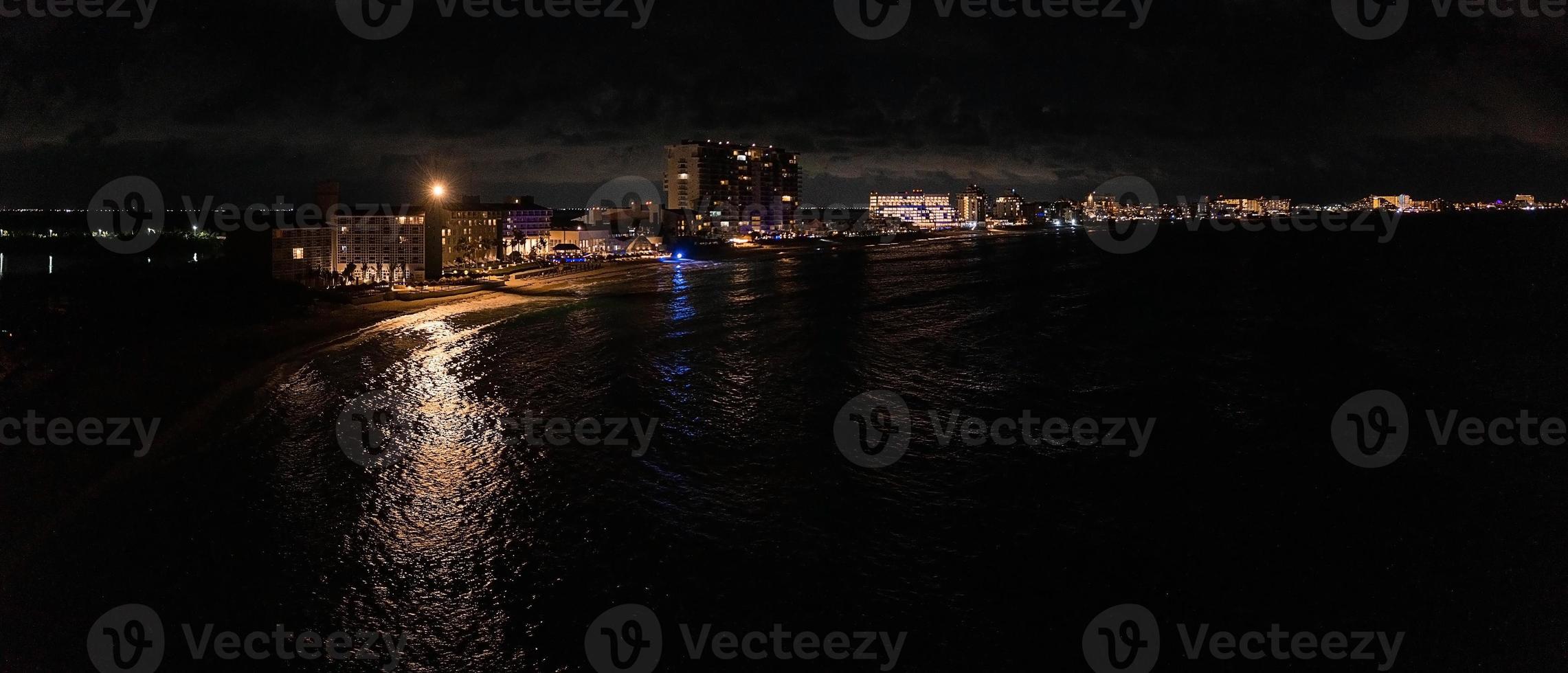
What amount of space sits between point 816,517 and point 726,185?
5364 inches

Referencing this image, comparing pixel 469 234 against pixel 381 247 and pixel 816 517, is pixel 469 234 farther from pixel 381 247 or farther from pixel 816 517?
pixel 816 517

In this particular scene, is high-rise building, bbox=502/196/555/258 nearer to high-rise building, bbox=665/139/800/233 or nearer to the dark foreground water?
the dark foreground water

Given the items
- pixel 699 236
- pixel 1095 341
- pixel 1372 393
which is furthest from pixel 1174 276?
Result: pixel 699 236

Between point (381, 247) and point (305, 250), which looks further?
point (381, 247)

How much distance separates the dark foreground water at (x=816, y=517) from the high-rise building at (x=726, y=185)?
112 metres

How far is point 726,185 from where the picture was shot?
480ft

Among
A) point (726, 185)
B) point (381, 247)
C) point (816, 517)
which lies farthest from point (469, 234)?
point (726, 185)

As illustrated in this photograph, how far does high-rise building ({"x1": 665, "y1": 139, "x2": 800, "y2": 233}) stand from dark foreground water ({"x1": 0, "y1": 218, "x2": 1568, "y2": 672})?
4394 inches

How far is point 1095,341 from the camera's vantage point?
106 ft

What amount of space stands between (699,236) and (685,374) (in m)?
98.0

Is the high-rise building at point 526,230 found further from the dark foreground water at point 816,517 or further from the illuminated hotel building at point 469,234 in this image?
the dark foreground water at point 816,517

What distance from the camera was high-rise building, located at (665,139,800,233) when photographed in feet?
466

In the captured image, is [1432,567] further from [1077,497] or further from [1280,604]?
[1077,497]

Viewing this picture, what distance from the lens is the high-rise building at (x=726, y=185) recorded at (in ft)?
466
